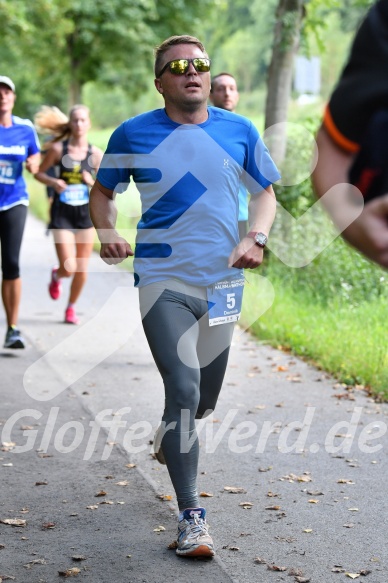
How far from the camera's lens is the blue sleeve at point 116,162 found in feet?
16.1

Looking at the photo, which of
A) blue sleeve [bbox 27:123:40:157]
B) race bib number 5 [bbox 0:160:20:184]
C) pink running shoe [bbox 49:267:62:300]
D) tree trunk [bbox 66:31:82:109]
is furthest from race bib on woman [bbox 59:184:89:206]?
tree trunk [bbox 66:31:82:109]

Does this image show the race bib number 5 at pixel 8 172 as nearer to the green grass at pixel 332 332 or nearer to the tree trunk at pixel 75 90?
the green grass at pixel 332 332

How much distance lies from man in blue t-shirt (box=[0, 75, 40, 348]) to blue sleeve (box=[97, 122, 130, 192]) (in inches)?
171

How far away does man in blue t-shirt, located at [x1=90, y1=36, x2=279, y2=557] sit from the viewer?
4.73 m

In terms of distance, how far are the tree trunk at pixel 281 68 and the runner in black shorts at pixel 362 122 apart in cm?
1134

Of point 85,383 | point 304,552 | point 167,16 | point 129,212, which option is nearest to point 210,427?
point 85,383

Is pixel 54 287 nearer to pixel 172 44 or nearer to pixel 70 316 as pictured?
pixel 70 316

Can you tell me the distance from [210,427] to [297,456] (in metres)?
0.86

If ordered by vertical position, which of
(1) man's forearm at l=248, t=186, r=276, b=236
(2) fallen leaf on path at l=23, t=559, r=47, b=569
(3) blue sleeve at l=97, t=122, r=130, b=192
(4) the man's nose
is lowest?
(2) fallen leaf on path at l=23, t=559, r=47, b=569

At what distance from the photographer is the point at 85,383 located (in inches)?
332

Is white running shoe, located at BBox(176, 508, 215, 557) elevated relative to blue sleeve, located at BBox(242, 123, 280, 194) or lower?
lower

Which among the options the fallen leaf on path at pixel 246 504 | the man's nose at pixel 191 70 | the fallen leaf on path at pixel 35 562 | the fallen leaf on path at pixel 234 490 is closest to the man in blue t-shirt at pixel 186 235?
the man's nose at pixel 191 70

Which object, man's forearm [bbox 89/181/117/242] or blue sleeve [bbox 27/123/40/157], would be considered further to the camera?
blue sleeve [bbox 27/123/40/157]

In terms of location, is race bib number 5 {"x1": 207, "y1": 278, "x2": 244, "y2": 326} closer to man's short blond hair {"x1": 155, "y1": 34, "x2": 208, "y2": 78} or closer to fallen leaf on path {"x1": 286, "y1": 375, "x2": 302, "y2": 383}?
man's short blond hair {"x1": 155, "y1": 34, "x2": 208, "y2": 78}
